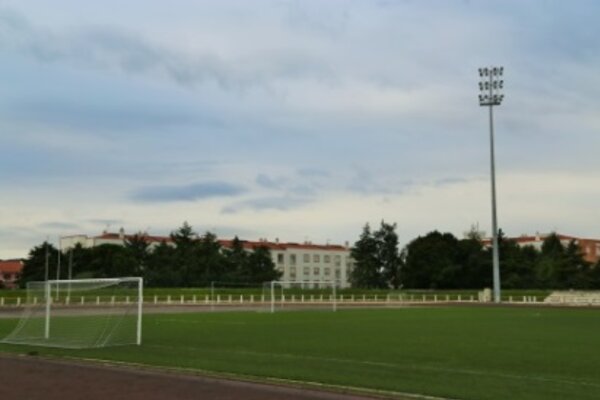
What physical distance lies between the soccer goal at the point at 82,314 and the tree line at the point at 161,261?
83.5m

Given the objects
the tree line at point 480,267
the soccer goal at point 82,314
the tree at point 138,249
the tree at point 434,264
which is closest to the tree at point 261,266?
the tree at point 138,249

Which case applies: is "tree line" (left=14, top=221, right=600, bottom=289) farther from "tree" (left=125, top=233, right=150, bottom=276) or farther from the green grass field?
the green grass field

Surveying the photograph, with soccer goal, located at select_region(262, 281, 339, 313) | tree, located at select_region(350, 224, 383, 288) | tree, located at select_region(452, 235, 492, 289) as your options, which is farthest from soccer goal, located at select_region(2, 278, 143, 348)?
A: tree, located at select_region(350, 224, 383, 288)

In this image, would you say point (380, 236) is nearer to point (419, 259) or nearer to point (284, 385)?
point (419, 259)

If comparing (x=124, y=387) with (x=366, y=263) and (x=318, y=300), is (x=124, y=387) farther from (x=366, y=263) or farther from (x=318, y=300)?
(x=366, y=263)

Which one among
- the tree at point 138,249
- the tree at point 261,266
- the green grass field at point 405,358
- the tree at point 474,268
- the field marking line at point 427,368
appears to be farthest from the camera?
the tree at point 261,266

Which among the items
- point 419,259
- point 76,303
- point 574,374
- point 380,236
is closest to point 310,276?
point 380,236

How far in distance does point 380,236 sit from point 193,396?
13162 cm

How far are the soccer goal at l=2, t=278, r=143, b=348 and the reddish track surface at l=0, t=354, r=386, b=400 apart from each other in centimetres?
634

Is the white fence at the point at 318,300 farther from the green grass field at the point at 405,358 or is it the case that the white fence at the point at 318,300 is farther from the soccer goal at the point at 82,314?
the green grass field at the point at 405,358

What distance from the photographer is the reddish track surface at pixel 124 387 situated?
11578mm

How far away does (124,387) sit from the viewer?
494 inches

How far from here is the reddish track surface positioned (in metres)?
11.6

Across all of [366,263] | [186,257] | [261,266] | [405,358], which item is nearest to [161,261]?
[186,257]
